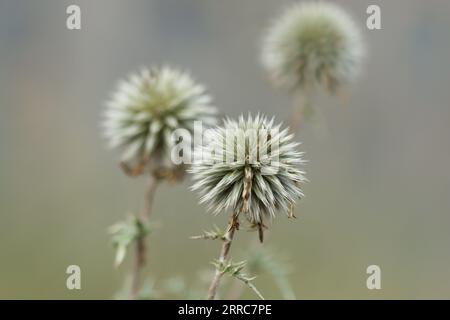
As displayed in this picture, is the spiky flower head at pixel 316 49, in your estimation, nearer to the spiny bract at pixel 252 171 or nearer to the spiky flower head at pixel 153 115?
the spiky flower head at pixel 153 115

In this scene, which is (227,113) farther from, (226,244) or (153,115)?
(226,244)

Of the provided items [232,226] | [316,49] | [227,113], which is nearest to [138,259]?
[232,226]

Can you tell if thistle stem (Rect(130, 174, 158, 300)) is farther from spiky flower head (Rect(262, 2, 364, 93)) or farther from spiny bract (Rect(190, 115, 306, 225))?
spiky flower head (Rect(262, 2, 364, 93))

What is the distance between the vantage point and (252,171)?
274 centimetres

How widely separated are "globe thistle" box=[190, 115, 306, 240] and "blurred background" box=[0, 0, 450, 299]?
15.3 feet

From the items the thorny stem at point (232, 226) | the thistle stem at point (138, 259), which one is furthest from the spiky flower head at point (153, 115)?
the thorny stem at point (232, 226)

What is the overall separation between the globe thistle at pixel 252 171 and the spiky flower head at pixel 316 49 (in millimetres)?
1525

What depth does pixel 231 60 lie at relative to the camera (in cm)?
869

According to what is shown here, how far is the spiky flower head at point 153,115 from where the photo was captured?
370 centimetres

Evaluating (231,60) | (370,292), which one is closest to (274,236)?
(370,292)

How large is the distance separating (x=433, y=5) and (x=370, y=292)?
14.8 feet

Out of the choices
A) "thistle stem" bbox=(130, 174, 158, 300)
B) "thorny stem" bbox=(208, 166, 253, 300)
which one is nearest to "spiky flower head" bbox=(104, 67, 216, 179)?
"thistle stem" bbox=(130, 174, 158, 300)

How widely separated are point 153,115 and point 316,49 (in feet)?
4.41

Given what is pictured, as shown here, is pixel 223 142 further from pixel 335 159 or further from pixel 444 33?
pixel 444 33
